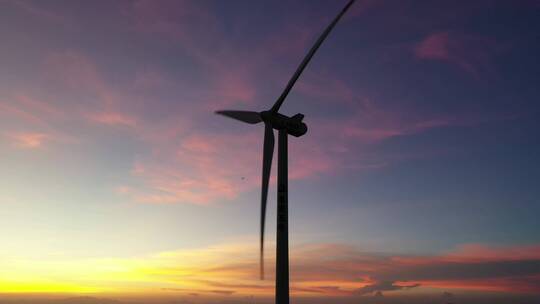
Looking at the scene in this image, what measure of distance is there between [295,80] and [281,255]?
23550mm

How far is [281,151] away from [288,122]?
5741 millimetres

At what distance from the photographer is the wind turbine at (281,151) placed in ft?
172

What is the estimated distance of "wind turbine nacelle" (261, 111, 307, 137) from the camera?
61344 millimetres

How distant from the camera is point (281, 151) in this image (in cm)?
5844

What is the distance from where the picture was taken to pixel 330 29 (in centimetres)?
6247

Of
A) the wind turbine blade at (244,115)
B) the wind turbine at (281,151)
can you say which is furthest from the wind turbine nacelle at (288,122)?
the wind turbine blade at (244,115)

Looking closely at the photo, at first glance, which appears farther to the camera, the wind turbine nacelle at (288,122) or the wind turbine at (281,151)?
the wind turbine nacelle at (288,122)

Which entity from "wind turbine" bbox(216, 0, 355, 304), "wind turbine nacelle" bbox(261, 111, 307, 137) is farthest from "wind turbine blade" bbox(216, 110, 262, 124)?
"wind turbine nacelle" bbox(261, 111, 307, 137)

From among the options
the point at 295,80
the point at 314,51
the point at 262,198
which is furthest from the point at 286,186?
the point at 314,51

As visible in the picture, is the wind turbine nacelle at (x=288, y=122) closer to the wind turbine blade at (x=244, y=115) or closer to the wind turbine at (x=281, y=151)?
the wind turbine at (x=281, y=151)

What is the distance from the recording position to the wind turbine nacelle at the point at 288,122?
201ft

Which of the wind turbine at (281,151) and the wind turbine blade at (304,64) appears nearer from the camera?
the wind turbine at (281,151)

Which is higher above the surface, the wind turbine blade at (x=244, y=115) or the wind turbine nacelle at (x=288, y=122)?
the wind turbine blade at (x=244, y=115)

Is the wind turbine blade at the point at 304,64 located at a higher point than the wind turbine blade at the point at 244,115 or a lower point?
higher
